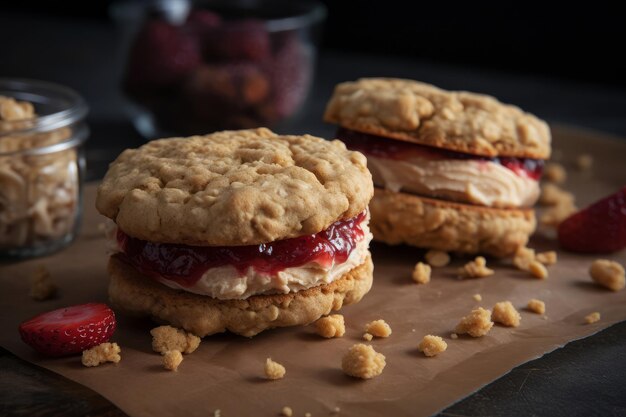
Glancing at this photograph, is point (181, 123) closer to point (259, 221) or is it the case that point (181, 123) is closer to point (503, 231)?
point (503, 231)

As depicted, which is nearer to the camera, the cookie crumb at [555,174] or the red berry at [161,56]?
the cookie crumb at [555,174]

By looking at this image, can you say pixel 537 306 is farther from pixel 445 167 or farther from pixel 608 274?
pixel 445 167

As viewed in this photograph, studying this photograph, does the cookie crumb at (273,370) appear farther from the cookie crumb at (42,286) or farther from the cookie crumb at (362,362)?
the cookie crumb at (42,286)

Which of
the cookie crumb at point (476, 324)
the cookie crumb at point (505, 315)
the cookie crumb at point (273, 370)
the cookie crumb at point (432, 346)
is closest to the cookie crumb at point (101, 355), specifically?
the cookie crumb at point (273, 370)

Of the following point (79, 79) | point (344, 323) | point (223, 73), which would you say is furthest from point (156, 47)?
point (344, 323)

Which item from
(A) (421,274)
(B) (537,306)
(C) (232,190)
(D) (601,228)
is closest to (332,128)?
(D) (601,228)

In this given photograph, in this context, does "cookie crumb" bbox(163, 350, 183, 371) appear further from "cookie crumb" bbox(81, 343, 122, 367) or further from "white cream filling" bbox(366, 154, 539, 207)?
"white cream filling" bbox(366, 154, 539, 207)
